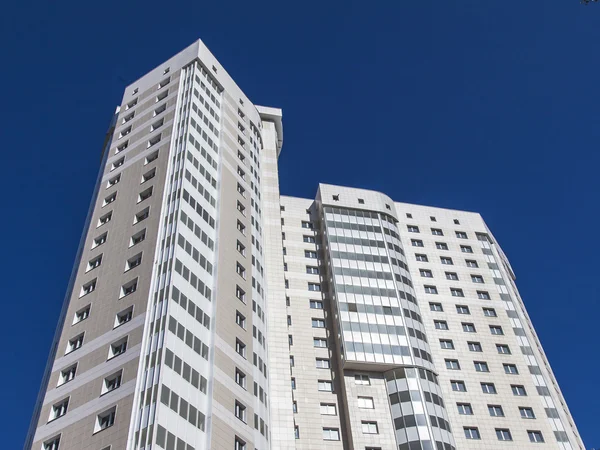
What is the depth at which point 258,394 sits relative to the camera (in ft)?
145

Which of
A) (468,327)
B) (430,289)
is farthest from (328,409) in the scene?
(430,289)

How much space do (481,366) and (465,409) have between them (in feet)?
18.8

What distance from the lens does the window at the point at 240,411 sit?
40719 millimetres

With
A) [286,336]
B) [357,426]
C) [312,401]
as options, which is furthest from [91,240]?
[357,426]

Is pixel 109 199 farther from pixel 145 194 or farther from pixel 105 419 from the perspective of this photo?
pixel 105 419

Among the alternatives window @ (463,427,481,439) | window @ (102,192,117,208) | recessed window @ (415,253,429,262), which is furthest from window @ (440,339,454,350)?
window @ (102,192,117,208)

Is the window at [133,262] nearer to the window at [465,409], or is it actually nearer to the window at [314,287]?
the window at [314,287]

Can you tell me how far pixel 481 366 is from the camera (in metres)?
62.2

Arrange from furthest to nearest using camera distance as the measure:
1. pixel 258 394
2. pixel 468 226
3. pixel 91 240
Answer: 1. pixel 468 226
2. pixel 91 240
3. pixel 258 394

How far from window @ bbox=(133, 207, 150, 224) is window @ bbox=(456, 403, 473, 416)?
32438 millimetres

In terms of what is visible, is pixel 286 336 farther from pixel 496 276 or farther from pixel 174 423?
pixel 496 276

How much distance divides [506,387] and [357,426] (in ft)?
54.1

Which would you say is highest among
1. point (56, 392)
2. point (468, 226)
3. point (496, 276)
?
point (468, 226)

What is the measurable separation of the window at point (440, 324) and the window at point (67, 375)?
36.9 metres
